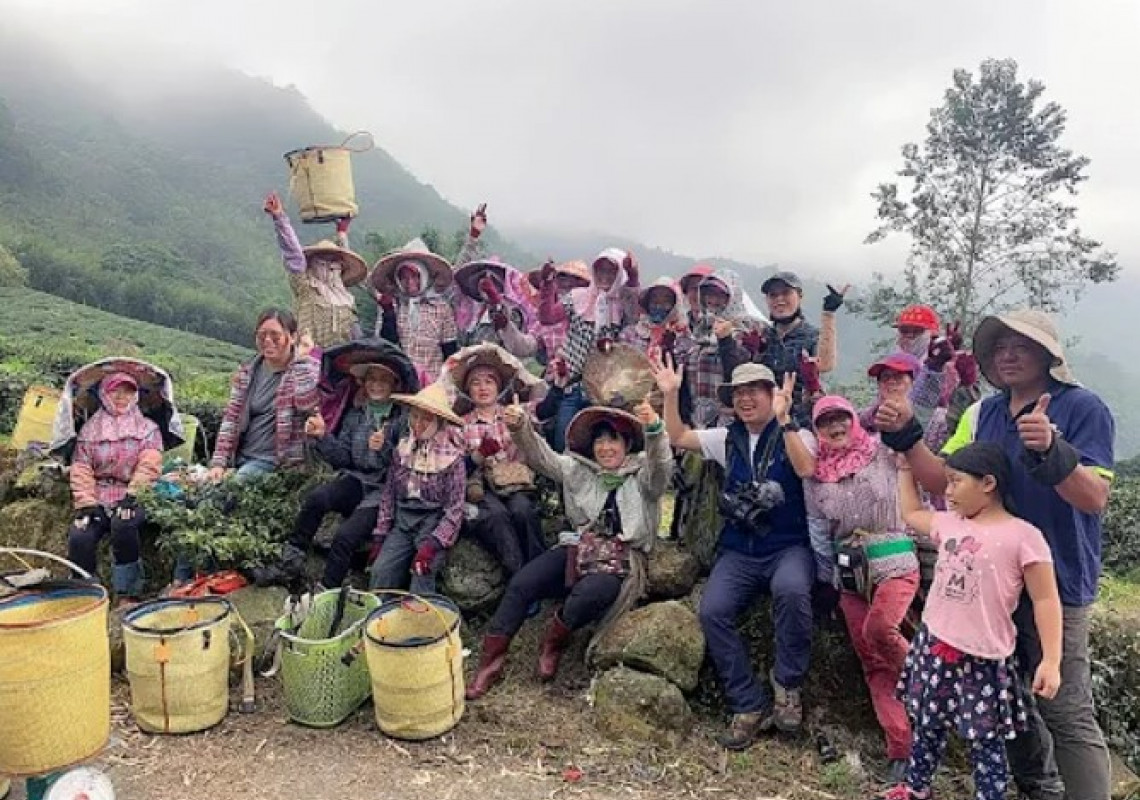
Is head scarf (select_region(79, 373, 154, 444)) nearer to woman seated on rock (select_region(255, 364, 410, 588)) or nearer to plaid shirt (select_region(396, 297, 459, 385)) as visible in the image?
woman seated on rock (select_region(255, 364, 410, 588))

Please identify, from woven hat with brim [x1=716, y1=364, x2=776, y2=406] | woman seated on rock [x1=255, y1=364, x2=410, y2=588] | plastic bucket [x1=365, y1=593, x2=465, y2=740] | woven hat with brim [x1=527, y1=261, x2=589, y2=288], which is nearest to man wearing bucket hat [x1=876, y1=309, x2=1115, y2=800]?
woven hat with brim [x1=716, y1=364, x2=776, y2=406]

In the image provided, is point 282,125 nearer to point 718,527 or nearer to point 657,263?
point 657,263

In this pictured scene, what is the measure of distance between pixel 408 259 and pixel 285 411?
5.02ft

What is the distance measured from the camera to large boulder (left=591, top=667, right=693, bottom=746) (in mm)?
4469

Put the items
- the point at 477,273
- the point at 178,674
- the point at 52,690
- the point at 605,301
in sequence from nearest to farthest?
the point at 52,690, the point at 178,674, the point at 605,301, the point at 477,273

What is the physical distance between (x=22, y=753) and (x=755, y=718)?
3.31 m

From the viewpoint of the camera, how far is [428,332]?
263 inches

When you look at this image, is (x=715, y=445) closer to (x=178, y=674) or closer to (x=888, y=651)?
(x=888, y=651)

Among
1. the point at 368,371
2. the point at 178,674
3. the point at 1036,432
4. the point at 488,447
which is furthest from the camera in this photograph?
the point at 368,371

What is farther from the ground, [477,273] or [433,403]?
[477,273]

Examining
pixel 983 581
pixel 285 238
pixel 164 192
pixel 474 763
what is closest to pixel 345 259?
pixel 285 238

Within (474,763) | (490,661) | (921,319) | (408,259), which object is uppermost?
(408,259)

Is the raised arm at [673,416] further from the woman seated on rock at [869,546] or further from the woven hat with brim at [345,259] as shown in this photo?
the woven hat with brim at [345,259]

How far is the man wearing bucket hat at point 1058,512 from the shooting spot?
327 cm
